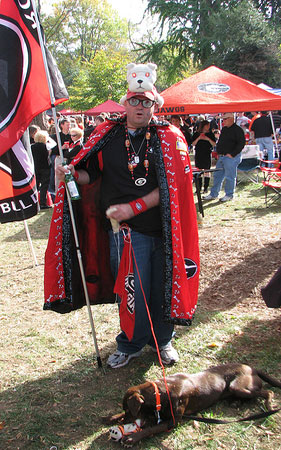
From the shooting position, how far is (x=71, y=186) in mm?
2902

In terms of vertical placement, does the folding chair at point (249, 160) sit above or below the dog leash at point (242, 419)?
below

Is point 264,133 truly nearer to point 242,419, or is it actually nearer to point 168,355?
point 168,355

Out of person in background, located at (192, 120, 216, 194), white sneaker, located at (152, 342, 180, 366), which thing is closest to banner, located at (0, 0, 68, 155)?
white sneaker, located at (152, 342, 180, 366)

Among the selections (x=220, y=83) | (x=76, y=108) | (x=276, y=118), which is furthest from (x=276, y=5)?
(x=220, y=83)

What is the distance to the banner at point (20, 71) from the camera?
10.3ft

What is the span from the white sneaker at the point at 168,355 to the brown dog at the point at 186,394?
53cm

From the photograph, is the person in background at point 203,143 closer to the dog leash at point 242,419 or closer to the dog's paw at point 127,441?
the dog leash at point 242,419

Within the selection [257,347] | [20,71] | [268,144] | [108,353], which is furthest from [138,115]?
[268,144]

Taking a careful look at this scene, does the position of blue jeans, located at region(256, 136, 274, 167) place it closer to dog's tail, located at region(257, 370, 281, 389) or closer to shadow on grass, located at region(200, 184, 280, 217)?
shadow on grass, located at region(200, 184, 280, 217)

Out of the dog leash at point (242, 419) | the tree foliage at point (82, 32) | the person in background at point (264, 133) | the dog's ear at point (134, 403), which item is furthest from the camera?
the tree foliage at point (82, 32)

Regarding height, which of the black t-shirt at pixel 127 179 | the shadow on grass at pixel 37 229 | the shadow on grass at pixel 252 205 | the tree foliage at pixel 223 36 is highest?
the tree foliage at pixel 223 36

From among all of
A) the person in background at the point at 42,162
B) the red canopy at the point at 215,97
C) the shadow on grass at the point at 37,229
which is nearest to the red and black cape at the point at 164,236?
the shadow on grass at the point at 37,229

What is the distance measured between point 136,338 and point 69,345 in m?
0.89

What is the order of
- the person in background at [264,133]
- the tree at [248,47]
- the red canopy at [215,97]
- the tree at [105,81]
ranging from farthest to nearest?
1. the tree at [248,47]
2. the tree at [105,81]
3. the person in background at [264,133]
4. the red canopy at [215,97]
